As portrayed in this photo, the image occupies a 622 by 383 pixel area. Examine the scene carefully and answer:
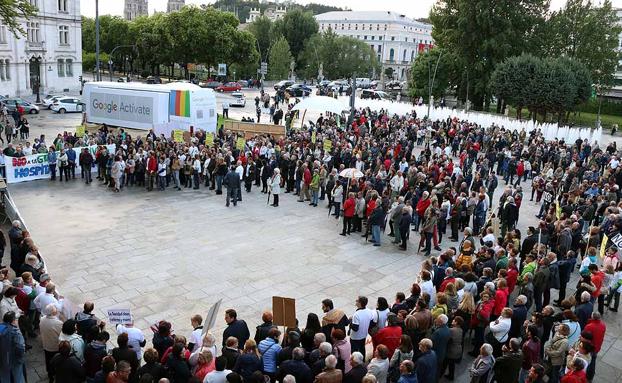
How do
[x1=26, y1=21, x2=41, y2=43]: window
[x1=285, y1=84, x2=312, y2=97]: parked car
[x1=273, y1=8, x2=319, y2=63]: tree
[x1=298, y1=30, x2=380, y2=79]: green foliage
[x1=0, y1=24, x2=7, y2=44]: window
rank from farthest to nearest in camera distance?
[x1=273, y1=8, x2=319, y2=63]: tree < [x1=298, y1=30, x2=380, y2=79]: green foliage < [x1=285, y1=84, x2=312, y2=97]: parked car < [x1=26, y1=21, x2=41, y2=43]: window < [x1=0, y1=24, x2=7, y2=44]: window

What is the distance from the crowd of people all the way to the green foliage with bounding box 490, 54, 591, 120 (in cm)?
2002

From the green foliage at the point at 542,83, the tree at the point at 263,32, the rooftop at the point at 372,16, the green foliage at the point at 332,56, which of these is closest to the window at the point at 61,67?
the green foliage at the point at 332,56

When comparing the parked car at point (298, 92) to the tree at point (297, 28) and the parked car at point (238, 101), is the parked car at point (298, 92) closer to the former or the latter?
the parked car at point (238, 101)

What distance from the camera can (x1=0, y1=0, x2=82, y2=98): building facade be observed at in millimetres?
48844

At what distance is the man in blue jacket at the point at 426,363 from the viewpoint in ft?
24.4

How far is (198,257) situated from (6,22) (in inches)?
757

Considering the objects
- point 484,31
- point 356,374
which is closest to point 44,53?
point 484,31

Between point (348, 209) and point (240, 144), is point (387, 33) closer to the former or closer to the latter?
point (240, 144)

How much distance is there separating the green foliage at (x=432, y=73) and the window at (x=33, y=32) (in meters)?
38.9

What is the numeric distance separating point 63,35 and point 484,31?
1677 inches

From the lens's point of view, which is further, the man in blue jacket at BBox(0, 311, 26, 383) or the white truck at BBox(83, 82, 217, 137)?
the white truck at BBox(83, 82, 217, 137)

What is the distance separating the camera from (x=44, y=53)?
53562 mm

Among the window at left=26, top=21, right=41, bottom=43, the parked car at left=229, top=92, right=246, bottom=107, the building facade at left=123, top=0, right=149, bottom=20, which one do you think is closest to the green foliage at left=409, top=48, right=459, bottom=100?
the parked car at left=229, top=92, right=246, bottom=107

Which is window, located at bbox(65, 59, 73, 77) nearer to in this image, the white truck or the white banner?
the white truck
